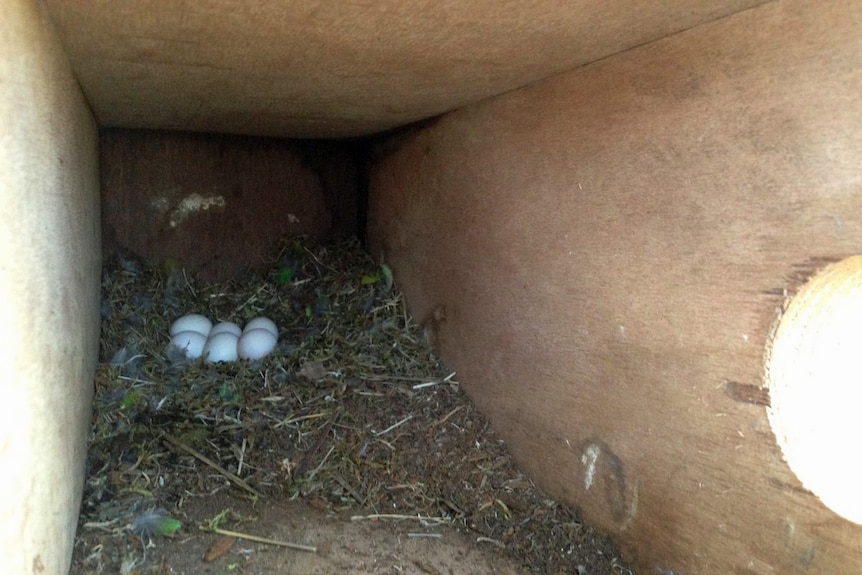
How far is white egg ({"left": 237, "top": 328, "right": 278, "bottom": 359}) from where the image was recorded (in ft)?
9.68

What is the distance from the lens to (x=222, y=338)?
3.02 metres

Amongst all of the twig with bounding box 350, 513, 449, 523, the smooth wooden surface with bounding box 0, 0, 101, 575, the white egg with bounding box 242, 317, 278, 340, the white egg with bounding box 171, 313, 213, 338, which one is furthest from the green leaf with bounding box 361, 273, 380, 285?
the smooth wooden surface with bounding box 0, 0, 101, 575

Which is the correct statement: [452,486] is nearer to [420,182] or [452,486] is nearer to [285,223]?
[420,182]

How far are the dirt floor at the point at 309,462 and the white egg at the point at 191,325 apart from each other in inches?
2.7

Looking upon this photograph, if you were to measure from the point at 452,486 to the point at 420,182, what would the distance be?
1220 mm

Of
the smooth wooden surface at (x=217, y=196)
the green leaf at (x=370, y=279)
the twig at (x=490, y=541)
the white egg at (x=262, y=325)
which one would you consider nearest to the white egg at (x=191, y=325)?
the white egg at (x=262, y=325)

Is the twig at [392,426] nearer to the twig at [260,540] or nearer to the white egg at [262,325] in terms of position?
the twig at [260,540]

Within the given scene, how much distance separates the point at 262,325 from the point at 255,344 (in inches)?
6.8

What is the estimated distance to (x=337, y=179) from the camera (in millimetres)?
3756

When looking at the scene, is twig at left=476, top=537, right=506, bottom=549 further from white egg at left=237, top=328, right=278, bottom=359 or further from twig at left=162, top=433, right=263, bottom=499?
white egg at left=237, top=328, right=278, bottom=359

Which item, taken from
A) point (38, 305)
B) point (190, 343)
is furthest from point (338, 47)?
point (190, 343)

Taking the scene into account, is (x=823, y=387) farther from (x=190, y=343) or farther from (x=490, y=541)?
(x=190, y=343)

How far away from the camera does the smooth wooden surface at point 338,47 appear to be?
1.63 meters

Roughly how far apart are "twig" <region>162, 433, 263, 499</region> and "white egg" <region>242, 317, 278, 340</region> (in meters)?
0.77
